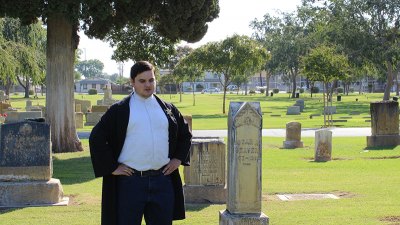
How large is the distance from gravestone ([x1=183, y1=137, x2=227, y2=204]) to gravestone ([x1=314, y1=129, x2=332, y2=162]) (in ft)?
24.4

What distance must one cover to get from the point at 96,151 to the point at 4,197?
236 inches

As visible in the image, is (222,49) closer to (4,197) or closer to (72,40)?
(72,40)

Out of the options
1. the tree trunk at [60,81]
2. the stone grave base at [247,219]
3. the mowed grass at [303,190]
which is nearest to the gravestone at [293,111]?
the mowed grass at [303,190]

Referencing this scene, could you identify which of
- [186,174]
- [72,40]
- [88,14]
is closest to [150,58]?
[72,40]

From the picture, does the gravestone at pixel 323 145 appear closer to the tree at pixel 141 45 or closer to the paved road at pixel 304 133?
the tree at pixel 141 45

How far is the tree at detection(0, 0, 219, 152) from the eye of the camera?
17422 millimetres

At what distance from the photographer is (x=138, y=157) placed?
580cm

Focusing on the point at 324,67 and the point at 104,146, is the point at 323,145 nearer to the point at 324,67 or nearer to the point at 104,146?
the point at 104,146

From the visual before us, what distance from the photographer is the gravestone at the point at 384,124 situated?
858 inches

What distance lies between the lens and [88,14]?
17531mm

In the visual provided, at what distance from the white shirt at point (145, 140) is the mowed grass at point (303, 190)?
3.76 meters

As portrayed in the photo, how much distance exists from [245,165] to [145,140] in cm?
201


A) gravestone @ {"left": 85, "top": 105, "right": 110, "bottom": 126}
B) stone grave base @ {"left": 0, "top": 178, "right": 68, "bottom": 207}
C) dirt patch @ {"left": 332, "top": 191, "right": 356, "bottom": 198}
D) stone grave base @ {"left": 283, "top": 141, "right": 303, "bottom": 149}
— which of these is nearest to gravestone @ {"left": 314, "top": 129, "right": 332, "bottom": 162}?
stone grave base @ {"left": 283, "top": 141, "right": 303, "bottom": 149}

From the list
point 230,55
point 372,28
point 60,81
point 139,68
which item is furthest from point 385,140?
point 372,28
